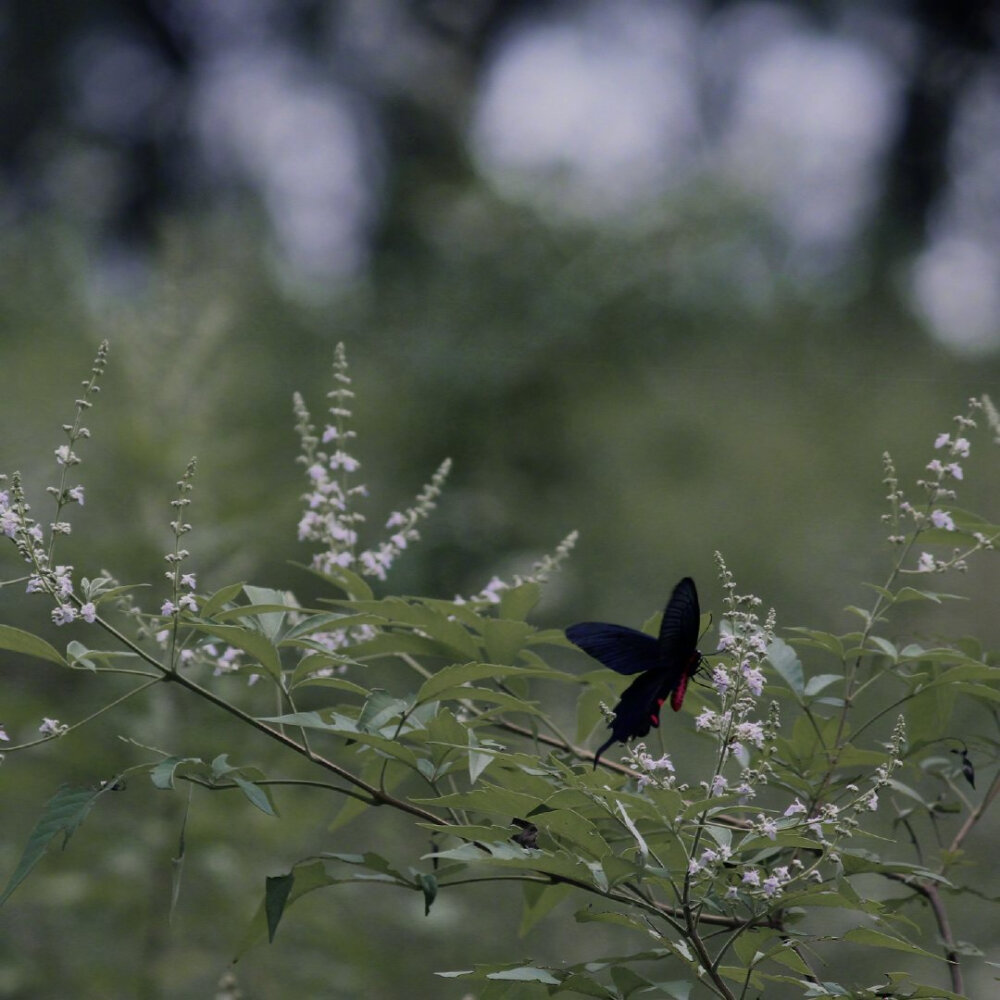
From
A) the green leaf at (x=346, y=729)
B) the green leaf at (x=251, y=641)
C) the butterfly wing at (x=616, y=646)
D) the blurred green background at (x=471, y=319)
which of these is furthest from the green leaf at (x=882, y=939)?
the blurred green background at (x=471, y=319)

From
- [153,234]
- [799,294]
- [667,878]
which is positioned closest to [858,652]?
[667,878]

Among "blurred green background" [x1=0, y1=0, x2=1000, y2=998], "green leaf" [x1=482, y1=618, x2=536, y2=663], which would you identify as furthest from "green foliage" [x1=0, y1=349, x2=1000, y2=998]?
"blurred green background" [x1=0, y1=0, x2=1000, y2=998]

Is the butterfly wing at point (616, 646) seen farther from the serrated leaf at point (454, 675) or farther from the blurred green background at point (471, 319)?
the blurred green background at point (471, 319)

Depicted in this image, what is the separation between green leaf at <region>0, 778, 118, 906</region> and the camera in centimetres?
77

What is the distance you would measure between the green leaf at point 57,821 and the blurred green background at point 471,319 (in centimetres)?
158

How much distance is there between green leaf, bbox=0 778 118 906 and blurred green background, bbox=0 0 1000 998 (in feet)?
5.19

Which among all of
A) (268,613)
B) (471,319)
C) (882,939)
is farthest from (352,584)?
(471,319)

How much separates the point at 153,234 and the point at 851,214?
3568mm

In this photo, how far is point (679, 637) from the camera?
0.82 m

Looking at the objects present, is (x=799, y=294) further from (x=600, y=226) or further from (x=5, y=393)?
(x=5, y=393)

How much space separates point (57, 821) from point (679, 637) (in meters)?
0.45

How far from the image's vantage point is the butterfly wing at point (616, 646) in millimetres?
843

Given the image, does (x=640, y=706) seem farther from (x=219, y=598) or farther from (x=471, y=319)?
(x=471, y=319)

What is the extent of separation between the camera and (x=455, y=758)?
941mm
